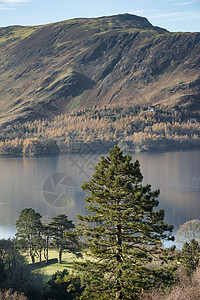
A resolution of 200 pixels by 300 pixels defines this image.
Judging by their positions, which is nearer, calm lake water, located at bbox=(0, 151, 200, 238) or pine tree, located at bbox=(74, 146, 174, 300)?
pine tree, located at bbox=(74, 146, 174, 300)

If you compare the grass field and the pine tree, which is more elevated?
the pine tree

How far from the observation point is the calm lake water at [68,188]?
7294cm

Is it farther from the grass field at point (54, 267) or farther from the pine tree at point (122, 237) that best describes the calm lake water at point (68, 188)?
the pine tree at point (122, 237)

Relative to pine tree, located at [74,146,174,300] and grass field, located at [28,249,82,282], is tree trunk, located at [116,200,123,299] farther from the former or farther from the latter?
grass field, located at [28,249,82,282]

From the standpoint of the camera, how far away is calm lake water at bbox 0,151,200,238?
239 feet

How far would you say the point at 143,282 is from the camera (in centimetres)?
1784

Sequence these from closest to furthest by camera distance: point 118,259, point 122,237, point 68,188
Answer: point 118,259 → point 122,237 → point 68,188

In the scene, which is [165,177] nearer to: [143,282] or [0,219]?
[0,219]

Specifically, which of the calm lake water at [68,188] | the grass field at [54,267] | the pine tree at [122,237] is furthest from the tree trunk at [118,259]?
the calm lake water at [68,188]

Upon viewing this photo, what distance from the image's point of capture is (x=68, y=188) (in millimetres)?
101062

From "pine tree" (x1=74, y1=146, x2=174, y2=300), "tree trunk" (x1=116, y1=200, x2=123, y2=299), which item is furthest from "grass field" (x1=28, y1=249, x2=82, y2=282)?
"tree trunk" (x1=116, y1=200, x2=123, y2=299)

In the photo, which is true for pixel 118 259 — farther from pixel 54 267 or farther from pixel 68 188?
pixel 68 188

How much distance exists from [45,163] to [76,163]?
49.8 feet

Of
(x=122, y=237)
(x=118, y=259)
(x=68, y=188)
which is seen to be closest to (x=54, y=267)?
(x=118, y=259)
